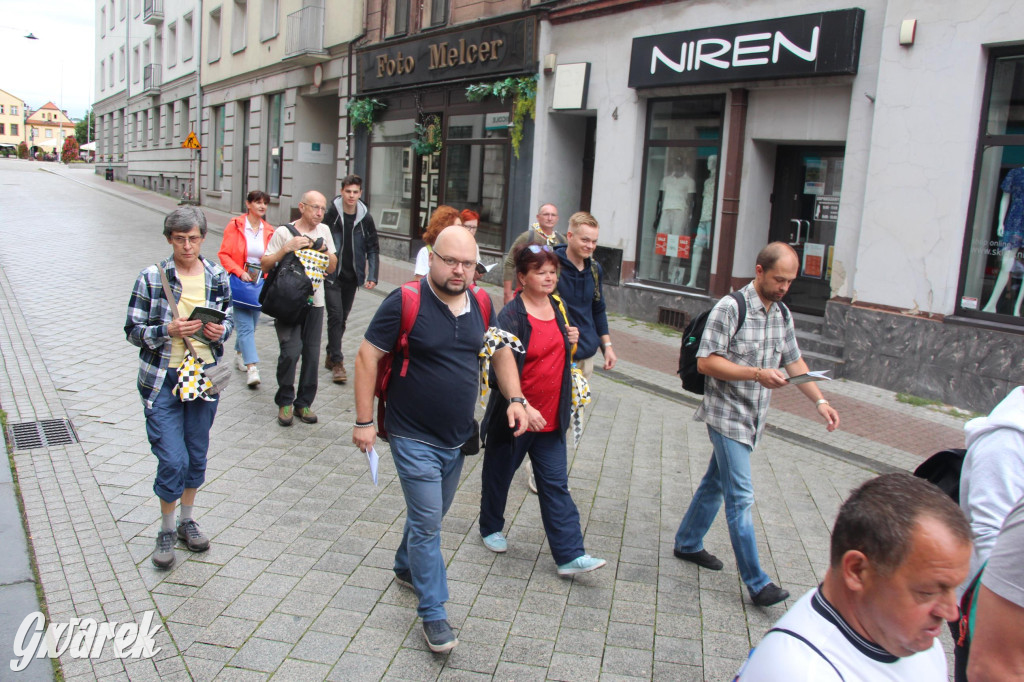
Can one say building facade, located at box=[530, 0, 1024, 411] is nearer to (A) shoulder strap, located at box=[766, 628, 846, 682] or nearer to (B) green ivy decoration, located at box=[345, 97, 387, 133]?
(B) green ivy decoration, located at box=[345, 97, 387, 133]

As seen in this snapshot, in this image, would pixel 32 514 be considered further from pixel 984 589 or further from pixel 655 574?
pixel 984 589

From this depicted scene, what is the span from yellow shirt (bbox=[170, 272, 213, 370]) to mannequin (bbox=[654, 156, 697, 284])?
912 centimetres

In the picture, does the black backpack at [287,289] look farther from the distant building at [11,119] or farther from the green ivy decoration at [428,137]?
the distant building at [11,119]

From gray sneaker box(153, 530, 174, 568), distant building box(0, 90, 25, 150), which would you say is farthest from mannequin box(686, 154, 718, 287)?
distant building box(0, 90, 25, 150)

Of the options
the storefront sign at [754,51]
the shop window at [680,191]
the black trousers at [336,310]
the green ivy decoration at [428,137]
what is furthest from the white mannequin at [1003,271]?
the green ivy decoration at [428,137]

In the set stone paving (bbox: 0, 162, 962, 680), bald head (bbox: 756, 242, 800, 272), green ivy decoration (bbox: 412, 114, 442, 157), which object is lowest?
stone paving (bbox: 0, 162, 962, 680)

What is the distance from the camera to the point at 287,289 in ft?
21.7

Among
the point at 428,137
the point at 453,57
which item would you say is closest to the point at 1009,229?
the point at 453,57

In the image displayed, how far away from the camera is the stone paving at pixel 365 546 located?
12.3 feet

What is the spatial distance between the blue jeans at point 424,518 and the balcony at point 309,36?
20.2m

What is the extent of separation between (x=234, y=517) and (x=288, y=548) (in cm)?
57

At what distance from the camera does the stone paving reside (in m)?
3.74

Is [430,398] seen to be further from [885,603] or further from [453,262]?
[885,603]

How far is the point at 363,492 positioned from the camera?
555cm
